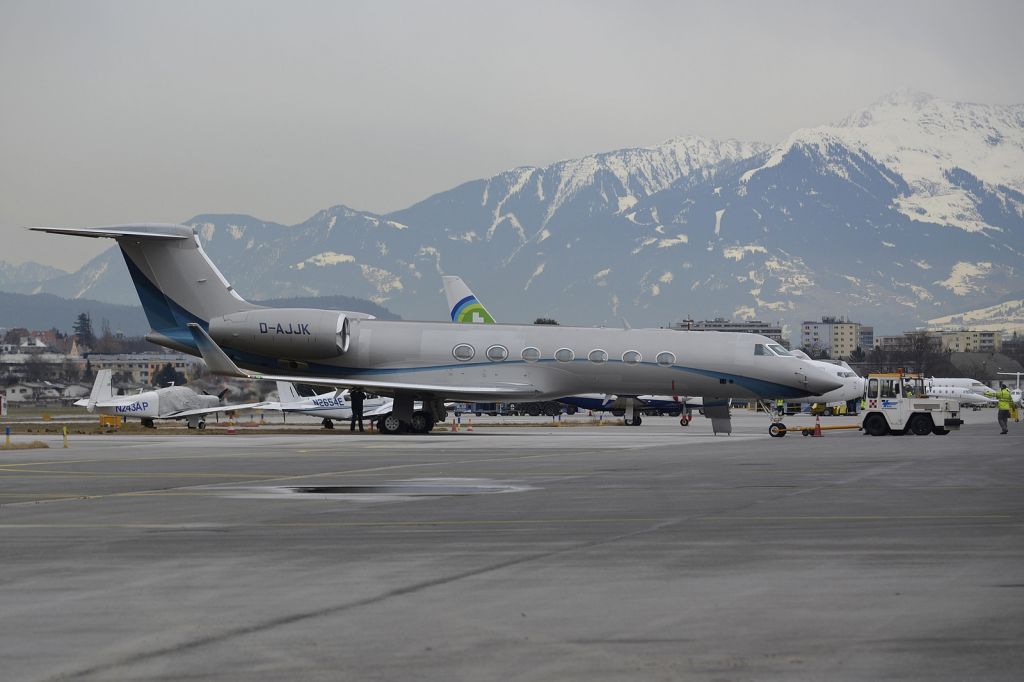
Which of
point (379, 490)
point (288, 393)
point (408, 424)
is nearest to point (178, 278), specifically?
point (408, 424)

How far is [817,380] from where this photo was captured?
43.7 meters

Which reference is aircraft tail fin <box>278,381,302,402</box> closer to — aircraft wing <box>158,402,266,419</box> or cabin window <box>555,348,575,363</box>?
aircraft wing <box>158,402,266,419</box>

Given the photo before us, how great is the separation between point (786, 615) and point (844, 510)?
7.42 meters

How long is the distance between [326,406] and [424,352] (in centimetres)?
1962

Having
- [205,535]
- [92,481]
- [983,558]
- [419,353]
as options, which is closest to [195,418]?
→ [419,353]

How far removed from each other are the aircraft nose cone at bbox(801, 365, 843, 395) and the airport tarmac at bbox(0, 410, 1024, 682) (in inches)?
852

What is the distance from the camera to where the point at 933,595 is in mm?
9672

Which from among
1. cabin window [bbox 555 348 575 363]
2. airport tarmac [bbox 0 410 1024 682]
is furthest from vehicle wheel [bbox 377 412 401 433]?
airport tarmac [bbox 0 410 1024 682]

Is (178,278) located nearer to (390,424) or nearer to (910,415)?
(390,424)

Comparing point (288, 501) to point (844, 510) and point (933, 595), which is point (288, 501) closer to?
point (844, 510)

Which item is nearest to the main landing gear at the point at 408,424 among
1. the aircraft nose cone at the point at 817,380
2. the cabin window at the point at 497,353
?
the cabin window at the point at 497,353

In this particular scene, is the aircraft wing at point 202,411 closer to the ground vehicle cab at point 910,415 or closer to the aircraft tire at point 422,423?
the aircraft tire at point 422,423

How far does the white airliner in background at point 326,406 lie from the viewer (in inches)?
2477

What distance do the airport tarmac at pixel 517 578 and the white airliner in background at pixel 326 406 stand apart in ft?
134
